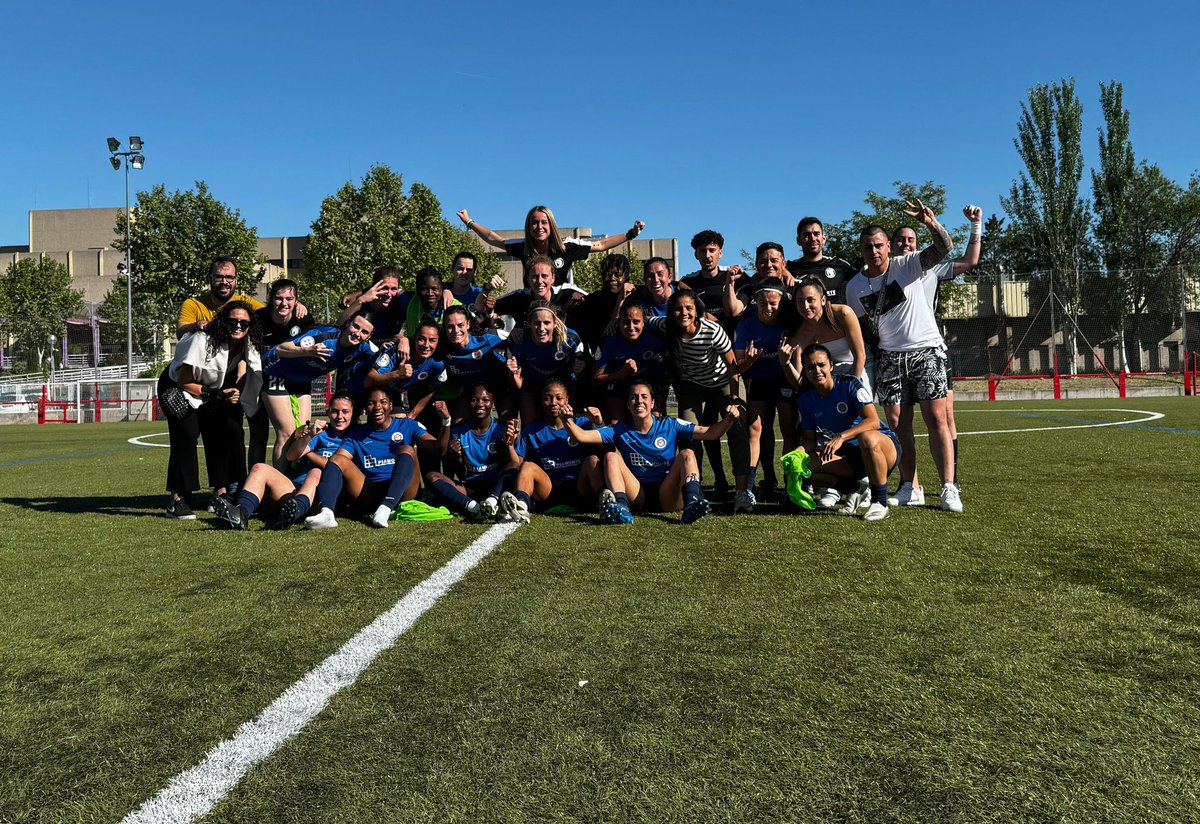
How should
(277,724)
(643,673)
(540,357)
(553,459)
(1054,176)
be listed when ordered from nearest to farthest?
(277,724), (643,673), (553,459), (540,357), (1054,176)

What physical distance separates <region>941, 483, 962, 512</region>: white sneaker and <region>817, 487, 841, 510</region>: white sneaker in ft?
2.16

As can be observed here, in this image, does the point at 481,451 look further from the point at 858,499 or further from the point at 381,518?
the point at 858,499

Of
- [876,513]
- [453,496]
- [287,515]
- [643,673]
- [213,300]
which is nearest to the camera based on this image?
[643,673]

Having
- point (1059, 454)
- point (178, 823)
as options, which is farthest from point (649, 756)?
point (1059, 454)

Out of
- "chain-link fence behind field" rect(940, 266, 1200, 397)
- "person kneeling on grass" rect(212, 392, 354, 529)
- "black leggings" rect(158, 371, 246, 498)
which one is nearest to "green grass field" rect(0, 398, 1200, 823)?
"person kneeling on grass" rect(212, 392, 354, 529)

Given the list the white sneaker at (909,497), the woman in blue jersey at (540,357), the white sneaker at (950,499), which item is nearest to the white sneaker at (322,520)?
the woman in blue jersey at (540,357)

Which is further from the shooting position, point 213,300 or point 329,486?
point 213,300

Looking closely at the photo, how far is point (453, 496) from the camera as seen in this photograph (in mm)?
5738

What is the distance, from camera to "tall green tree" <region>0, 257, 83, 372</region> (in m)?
54.1

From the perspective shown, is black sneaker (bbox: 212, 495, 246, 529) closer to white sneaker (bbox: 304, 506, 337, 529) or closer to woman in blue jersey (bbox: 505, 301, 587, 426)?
white sneaker (bbox: 304, 506, 337, 529)

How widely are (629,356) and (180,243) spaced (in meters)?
42.3

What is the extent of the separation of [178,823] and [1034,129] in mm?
46826

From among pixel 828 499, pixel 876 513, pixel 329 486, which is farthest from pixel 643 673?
pixel 329 486

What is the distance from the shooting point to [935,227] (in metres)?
5.37
